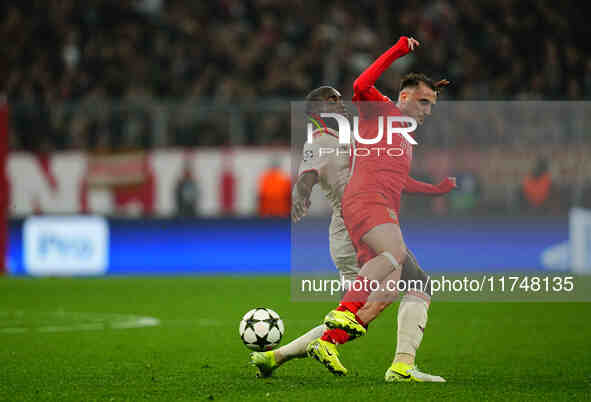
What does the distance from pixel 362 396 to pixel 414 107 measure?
1.90 m

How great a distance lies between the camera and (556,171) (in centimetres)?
1661

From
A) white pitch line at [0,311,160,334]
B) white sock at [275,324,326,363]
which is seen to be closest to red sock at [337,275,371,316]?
white sock at [275,324,326,363]

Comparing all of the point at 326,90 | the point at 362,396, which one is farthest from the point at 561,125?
the point at 362,396

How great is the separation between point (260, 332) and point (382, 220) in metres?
1.40

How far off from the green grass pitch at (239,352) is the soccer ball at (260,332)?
0.22 meters

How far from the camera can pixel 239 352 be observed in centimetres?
898

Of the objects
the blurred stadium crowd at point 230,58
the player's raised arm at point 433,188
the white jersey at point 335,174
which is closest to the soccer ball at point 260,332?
the white jersey at point 335,174

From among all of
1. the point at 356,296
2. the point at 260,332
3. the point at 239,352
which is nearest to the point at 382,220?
the point at 356,296

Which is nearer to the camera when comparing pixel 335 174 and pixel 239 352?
pixel 335 174

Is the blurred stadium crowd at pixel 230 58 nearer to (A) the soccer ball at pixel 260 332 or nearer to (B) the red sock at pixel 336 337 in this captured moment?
(A) the soccer ball at pixel 260 332

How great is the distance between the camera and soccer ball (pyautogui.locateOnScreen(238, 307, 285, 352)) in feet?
24.6

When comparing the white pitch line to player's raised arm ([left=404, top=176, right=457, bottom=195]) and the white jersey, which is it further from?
player's raised arm ([left=404, top=176, right=457, bottom=195])

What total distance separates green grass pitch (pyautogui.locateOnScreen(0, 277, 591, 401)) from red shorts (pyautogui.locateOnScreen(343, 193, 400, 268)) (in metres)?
0.88

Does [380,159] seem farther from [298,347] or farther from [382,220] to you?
[298,347]
